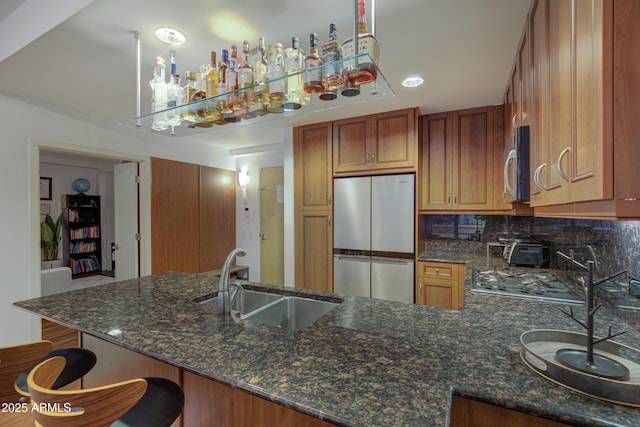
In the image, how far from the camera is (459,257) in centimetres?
286

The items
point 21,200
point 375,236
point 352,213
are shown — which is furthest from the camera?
point 352,213

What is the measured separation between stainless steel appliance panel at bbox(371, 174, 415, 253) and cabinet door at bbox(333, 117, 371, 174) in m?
0.25

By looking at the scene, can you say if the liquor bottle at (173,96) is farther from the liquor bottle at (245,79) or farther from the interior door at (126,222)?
the interior door at (126,222)

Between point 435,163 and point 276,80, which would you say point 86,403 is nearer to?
point 276,80

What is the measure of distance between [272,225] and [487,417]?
12.9ft

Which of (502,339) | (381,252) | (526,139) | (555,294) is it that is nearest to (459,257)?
(381,252)

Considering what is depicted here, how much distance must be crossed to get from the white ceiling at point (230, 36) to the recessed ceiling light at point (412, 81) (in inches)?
2.0

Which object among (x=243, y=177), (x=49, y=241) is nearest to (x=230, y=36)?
(x=243, y=177)

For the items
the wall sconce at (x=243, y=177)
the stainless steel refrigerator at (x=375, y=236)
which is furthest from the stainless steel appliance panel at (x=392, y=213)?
the wall sconce at (x=243, y=177)

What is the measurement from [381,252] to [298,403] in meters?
2.31

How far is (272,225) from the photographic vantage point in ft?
14.9

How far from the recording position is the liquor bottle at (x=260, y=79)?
1.37m

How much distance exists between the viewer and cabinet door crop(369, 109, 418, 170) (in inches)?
110

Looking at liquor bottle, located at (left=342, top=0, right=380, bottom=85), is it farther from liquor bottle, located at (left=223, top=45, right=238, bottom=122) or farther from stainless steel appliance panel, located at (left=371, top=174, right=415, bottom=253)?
stainless steel appliance panel, located at (left=371, top=174, right=415, bottom=253)
